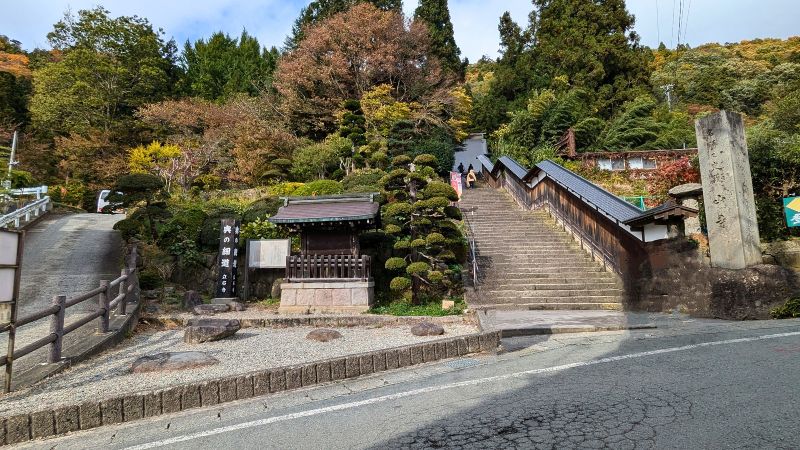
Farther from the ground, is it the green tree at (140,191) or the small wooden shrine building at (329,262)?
the green tree at (140,191)

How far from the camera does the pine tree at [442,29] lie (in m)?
36.6

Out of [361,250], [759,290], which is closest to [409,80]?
[361,250]

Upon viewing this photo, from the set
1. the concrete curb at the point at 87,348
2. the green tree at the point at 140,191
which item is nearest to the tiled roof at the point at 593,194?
the concrete curb at the point at 87,348

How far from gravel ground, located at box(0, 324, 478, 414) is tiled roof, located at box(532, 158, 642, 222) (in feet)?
17.0

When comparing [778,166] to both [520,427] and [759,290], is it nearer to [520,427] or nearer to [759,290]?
[759,290]

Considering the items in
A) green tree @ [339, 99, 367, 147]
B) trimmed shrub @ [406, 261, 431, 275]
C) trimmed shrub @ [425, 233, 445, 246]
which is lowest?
trimmed shrub @ [406, 261, 431, 275]

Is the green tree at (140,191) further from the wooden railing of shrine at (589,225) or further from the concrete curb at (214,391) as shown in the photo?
the wooden railing of shrine at (589,225)

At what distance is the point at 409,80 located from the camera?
27406 millimetres

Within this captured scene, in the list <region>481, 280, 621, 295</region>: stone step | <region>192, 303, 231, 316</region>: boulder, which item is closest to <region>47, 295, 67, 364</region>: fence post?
<region>192, 303, 231, 316</region>: boulder

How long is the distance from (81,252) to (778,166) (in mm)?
20086

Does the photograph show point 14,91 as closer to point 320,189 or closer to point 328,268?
point 320,189

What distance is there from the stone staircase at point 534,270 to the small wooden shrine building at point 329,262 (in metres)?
3.02

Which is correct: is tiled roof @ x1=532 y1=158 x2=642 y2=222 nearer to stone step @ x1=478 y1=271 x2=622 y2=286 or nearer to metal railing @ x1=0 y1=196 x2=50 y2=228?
stone step @ x1=478 y1=271 x2=622 y2=286

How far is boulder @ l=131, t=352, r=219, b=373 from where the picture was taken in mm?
5422
